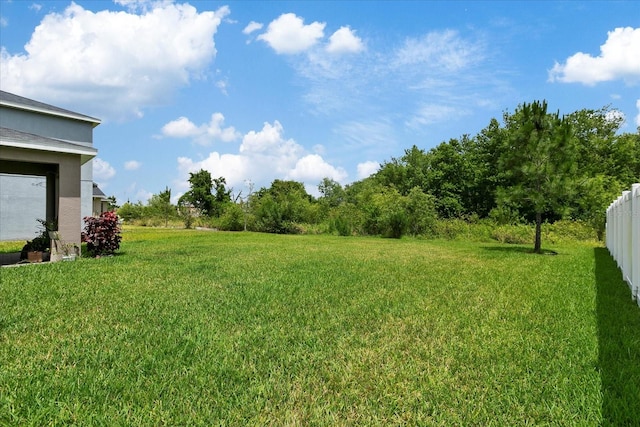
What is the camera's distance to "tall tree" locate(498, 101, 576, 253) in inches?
528

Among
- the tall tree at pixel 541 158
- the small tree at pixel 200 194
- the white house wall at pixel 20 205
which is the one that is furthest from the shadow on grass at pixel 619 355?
the small tree at pixel 200 194

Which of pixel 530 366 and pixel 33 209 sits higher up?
pixel 33 209

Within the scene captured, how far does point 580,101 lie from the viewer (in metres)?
29.3

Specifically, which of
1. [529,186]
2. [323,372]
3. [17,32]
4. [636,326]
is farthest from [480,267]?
[17,32]

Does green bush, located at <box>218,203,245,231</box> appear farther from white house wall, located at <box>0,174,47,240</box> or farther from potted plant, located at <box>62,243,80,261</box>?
potted plant, located at <box>62,243,80,261</box>

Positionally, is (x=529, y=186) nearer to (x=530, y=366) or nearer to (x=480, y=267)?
(x=480, y=267)

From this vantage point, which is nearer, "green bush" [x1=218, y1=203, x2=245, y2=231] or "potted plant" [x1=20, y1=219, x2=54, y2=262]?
"potted plant" [x1=20, y1=219, x2=54, y2=262]

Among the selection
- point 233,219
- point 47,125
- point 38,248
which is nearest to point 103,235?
point 38,248

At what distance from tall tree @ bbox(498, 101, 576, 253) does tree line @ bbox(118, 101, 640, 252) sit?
0.03m

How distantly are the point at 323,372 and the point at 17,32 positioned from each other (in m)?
13.9

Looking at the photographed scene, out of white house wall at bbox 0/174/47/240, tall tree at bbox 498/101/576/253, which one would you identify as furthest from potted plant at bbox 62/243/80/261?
tall tree at bbox 498/101/576/253

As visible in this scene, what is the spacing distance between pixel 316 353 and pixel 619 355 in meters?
2.77

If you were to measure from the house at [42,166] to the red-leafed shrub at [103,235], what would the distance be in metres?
0.88

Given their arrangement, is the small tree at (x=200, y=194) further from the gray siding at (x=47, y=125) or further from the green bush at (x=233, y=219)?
the gray siding at (x=47, y=125)
